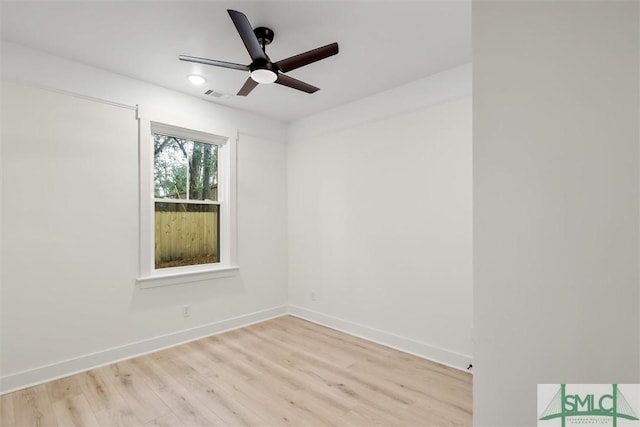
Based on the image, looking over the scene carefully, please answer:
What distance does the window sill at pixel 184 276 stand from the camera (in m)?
3.20

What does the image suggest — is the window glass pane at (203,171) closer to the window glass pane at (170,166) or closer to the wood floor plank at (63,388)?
the window glass pane at (170,166)

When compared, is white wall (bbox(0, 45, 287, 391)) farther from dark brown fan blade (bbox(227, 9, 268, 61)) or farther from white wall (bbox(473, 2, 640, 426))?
white wall (bbox(473, 2, 640, 426))

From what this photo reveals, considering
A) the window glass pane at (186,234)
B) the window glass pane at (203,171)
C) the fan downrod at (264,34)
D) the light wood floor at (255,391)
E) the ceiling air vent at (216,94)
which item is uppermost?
the ceiling air vent at (216,94)

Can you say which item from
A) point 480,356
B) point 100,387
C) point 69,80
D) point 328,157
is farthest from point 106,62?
point 480,356

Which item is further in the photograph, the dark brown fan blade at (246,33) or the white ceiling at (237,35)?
the white ceiling at (237,35)

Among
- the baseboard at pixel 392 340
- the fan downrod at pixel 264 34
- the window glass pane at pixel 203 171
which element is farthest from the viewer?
the window glass pane at pixel 203 171

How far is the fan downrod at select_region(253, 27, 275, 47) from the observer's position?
2303 mm

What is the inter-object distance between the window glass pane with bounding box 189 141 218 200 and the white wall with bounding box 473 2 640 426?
3413 millimetres

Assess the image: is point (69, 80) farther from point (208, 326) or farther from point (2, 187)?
point (208, 326)

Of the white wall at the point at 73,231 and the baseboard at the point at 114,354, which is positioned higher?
the white wall at the point at 73,231

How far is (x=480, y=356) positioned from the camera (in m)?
0.94

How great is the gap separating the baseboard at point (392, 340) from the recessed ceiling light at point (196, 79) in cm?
300

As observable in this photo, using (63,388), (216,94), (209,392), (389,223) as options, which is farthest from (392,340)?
(216,94)

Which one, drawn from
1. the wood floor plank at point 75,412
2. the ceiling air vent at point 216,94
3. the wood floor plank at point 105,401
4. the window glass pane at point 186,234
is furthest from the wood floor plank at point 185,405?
the ceiling air vent at point 216,94
